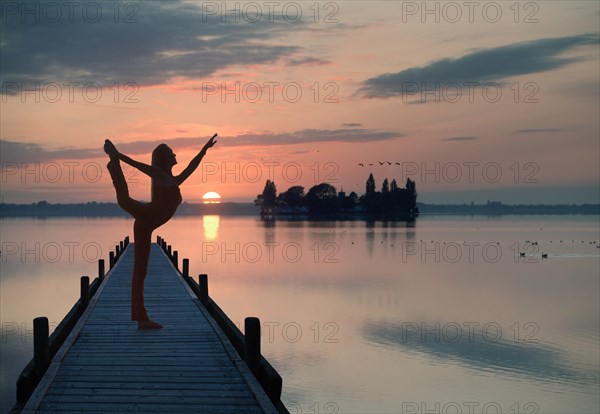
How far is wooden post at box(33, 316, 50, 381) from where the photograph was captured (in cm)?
929

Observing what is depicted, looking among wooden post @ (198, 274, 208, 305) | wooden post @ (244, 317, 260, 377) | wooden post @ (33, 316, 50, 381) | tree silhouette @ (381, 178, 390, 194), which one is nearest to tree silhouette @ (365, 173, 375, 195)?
tree silhouette @ (381, 178, 390, 194)

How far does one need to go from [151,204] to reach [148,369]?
3.77m

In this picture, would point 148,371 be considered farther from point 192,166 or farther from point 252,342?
point 192,166

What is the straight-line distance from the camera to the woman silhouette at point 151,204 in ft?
40.5

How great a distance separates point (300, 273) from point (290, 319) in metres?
18.0

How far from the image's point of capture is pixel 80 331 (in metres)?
12.5

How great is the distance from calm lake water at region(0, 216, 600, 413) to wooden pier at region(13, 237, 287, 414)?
5.41 meters

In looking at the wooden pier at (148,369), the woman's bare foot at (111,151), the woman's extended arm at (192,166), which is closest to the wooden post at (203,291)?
the wooden pier at (148,369)

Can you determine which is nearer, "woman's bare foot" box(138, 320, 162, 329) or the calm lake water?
"woman's bare foot" box(138, 320, 162, 329)

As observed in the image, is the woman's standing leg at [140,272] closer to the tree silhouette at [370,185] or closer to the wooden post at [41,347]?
the wooden post at [41,347]

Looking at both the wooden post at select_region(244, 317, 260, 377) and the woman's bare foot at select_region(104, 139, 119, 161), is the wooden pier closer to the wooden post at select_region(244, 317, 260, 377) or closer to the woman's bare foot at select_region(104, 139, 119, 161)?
the wooden post at select_region(244, 317, 260, 377)

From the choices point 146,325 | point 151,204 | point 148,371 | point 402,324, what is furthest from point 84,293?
point 402,324

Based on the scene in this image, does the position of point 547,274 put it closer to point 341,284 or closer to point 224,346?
point 341,284

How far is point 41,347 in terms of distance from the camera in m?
9.47
